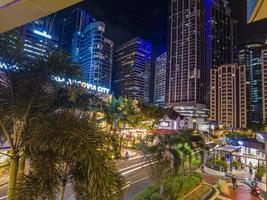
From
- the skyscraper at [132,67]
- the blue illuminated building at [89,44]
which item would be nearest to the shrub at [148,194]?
the blue illuminated building at [89,44]

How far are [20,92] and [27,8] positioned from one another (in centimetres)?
318

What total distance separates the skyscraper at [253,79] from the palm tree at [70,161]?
116m

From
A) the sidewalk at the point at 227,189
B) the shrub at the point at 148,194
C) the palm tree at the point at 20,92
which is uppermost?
the palm tree at the point at 20,92

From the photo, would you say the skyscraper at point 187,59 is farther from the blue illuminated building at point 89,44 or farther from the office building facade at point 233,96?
the blue illuminated building at point 89,44

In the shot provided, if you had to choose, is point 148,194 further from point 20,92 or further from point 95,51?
point 95,51

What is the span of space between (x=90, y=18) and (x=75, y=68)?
139 metres

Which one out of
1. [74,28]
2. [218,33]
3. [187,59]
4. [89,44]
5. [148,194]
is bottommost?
[148,194]

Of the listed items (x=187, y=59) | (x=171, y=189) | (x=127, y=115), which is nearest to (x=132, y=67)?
(x=187, y=59)

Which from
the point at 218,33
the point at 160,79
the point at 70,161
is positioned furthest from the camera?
the point at 160,79

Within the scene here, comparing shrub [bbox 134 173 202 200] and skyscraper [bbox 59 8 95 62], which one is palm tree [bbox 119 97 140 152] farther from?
skyscraper [bbox 59 8 95 62]

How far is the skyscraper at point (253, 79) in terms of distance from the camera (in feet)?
388

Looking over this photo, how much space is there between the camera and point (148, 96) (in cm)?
15625

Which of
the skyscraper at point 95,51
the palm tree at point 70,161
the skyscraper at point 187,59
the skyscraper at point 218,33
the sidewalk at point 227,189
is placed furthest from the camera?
the skyscraper at point 218,33

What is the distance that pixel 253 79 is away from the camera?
130 meters
